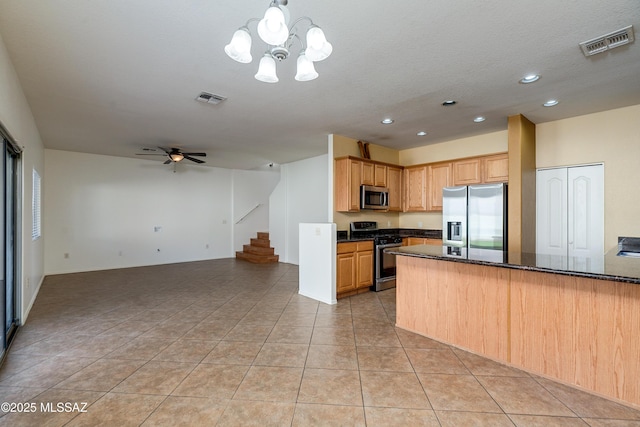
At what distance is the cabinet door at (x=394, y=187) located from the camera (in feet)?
18.7

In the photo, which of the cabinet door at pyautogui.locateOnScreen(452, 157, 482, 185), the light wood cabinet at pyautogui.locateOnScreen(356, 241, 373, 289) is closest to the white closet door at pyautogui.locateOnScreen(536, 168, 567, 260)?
the cabinet door at pyautogui.locateOnScreen(452, 157, 482, 185)

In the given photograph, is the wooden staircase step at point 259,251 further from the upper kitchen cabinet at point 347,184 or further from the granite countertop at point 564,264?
the granite countertop at point 564,264

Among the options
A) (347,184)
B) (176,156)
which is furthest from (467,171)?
(176,156)

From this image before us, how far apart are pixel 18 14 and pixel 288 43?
73.9 inches

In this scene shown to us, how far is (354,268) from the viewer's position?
4828 millimetres

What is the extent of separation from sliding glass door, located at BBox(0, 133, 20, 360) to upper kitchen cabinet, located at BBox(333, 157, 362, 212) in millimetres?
4008

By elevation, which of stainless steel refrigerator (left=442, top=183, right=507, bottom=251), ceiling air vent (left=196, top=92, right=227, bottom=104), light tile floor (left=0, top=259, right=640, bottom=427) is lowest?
light tile floor (left=0, top=259, right=640, bottom=427)

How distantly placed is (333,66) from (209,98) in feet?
5.35

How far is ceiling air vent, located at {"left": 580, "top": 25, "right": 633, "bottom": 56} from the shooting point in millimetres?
2246

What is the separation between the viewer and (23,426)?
1802mm

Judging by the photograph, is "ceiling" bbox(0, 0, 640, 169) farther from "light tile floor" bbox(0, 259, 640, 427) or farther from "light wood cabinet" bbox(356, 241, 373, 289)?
"light tile floor" bbox(0, 259, 640, 427)

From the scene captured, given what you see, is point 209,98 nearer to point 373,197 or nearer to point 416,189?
point 373,197

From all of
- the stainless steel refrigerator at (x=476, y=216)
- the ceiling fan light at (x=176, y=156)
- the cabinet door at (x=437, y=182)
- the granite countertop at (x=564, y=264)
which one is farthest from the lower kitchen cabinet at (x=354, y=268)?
the ceiling fan light at (x=176, y=156)

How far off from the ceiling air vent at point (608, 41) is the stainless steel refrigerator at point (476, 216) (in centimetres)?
204
